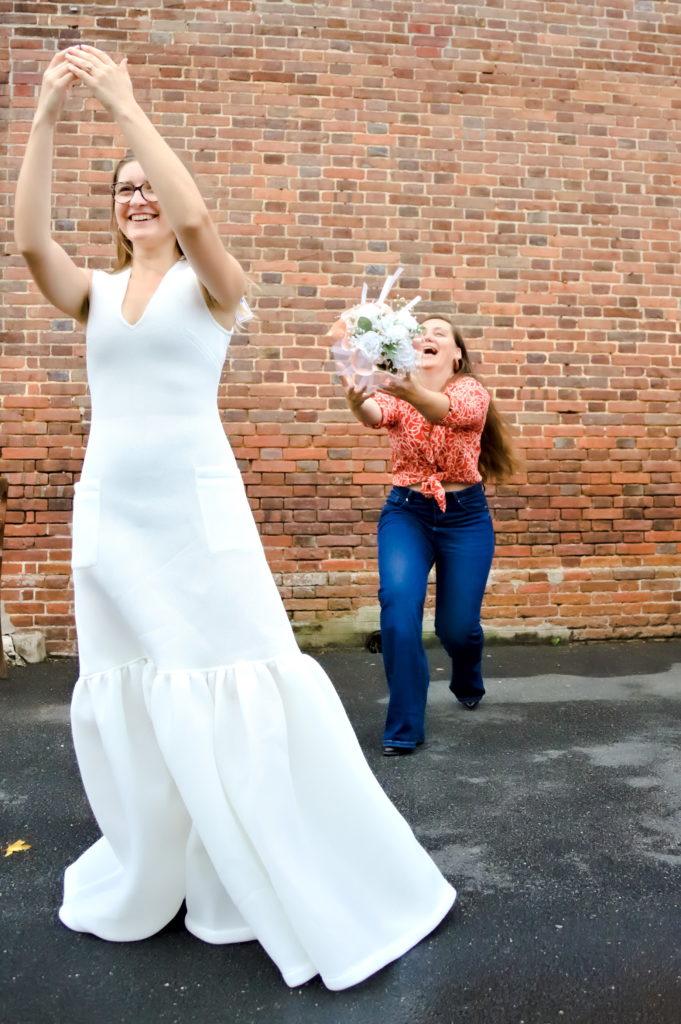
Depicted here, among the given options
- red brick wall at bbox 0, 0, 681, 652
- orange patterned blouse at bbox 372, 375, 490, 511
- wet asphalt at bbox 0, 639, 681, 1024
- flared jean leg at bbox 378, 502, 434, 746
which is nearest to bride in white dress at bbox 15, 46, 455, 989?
wet asphalt at bbox 0, 639, 681, 1024

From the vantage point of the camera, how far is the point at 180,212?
209cm

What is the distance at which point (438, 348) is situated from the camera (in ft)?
15.7

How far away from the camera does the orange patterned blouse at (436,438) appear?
179 inches

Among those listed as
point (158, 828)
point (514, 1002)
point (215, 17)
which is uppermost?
point (215, 17)

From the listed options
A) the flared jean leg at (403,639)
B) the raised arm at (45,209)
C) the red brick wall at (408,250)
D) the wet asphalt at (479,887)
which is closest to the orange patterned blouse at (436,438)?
the flared jean leg at (403,639)

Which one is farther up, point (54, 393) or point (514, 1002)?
point (54, 393)

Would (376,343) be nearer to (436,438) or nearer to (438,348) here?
(436,438)

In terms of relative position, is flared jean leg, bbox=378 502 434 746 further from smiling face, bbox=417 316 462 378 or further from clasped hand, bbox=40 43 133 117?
clasped hand, bbox=40 43 133 117

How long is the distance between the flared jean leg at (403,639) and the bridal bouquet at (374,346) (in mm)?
980

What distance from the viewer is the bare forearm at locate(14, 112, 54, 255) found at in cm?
221

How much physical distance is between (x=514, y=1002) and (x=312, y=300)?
5232 millimetres

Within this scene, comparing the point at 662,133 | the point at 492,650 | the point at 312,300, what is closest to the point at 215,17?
the point at 312,300

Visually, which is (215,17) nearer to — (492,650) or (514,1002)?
(492,650)

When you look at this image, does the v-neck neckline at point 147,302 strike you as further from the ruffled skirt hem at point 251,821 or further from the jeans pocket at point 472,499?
the jeans pocket at point 472,499
